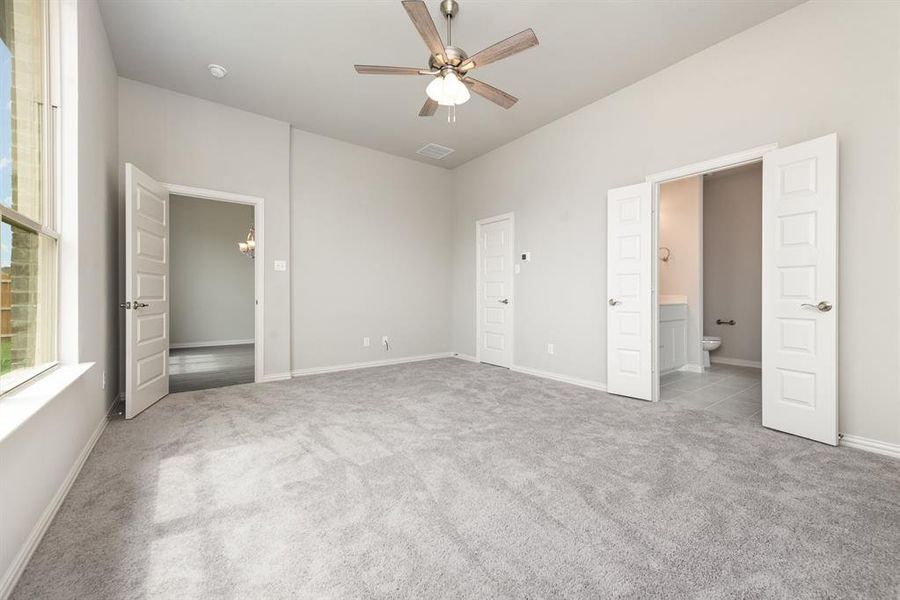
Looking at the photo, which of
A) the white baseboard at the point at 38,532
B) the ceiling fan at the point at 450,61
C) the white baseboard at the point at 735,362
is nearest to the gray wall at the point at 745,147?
the ceiling fan at the point at 450,61

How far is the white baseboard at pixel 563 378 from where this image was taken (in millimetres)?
3991

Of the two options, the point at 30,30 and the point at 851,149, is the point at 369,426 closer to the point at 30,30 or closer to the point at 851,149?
the point at 30,30

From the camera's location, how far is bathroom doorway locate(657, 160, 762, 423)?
4.85m

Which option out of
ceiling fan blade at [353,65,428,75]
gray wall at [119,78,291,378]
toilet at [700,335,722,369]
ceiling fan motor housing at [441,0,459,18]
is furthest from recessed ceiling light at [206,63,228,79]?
toilet at [700,335,722,369]

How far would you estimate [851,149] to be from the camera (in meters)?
2.50

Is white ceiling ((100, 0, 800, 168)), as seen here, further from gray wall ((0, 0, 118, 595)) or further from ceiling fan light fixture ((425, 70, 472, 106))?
ceiling fan light fixture ((425, 70, 472, 106))

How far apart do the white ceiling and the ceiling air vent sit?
926mm

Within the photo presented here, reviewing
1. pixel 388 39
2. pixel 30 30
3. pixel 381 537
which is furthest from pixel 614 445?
pixel 30 30

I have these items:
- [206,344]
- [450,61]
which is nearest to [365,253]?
[450,61]

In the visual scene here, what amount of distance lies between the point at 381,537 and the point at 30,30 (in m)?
3.24

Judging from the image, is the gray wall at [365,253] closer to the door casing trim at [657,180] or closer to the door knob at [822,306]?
the door casing trim at [657,180]

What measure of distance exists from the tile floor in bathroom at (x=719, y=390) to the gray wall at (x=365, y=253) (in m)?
3.27

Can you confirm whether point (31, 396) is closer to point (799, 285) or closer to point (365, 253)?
point (365, 253)

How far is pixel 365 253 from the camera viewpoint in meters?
5.29
